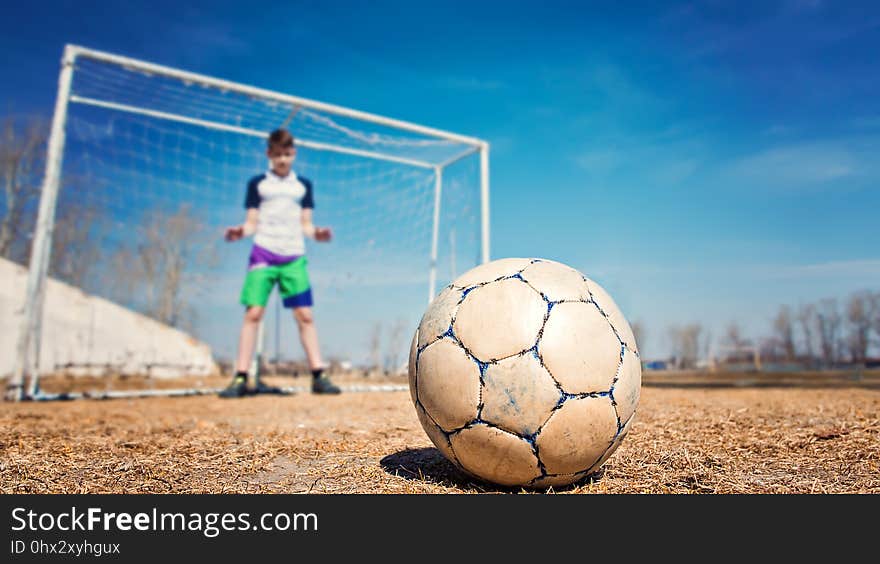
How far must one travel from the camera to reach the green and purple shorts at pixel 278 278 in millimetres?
7715

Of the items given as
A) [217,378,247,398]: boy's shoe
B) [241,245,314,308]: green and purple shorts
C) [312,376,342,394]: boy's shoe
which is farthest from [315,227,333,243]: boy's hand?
[217,378,247,398]: boy's shoe

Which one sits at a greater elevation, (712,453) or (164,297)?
(164,297)

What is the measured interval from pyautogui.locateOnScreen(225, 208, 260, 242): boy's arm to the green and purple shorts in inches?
8.9

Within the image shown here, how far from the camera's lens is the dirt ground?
2691 mm

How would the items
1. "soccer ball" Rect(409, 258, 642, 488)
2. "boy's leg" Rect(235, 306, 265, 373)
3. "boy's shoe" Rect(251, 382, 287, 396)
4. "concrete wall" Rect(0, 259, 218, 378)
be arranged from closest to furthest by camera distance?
"soccer ball" Rect(409, 258, 642, 488)
"boy's leg" Rect(235, 306, 265, 373)
"boy's shoe" Rect(251, 382, 287, 396)
"concrete wall" Rect(0, 259, 218, 378)

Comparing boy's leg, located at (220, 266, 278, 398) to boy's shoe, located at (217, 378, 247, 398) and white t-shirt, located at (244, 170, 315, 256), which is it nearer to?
boy's shoe, located at (217, 378, 247, 398)

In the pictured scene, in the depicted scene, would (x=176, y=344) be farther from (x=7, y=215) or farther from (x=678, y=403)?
(x=678, y=403)

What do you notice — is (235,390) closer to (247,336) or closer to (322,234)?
(247,336)

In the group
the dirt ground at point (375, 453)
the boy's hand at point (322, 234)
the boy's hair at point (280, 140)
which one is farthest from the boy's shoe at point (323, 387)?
the boy's hair at point (280, 140)

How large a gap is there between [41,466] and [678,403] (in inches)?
209

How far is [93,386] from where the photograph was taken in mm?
11281

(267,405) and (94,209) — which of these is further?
(94,209)
